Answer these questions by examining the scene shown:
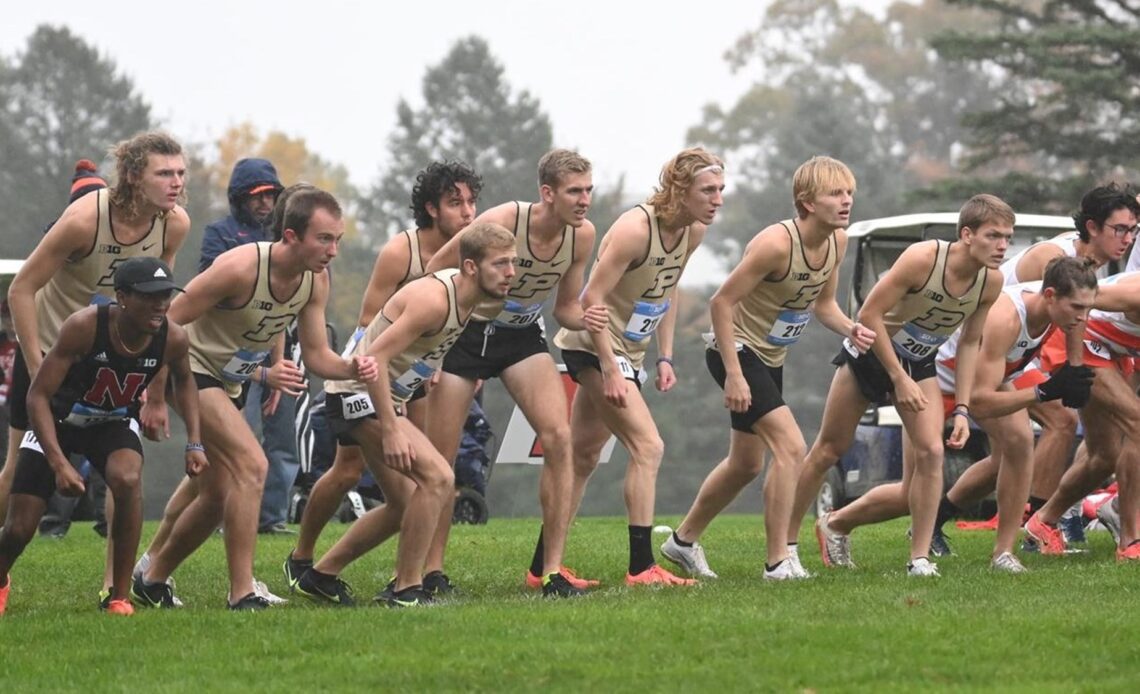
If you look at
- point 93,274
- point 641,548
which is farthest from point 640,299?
point 93,274

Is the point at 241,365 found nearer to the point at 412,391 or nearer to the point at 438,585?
the point at 412,391

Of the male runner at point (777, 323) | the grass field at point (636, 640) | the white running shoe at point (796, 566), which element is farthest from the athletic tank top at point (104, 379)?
the white running shoe at point (796, 566)

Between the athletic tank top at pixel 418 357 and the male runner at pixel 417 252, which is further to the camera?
the male runner at pixel 417 252

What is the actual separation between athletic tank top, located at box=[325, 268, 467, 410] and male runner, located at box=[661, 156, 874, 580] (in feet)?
5.20

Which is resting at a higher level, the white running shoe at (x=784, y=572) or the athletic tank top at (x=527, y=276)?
the athletic tank top at (x=527, y=276)

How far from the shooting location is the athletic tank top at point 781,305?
11.1 meters

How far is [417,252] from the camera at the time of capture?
36.3 feet

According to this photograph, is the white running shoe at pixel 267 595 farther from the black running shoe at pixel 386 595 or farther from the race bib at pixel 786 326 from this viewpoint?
the race bib at pixel 786 326

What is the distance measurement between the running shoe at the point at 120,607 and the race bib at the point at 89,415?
85 centimetres

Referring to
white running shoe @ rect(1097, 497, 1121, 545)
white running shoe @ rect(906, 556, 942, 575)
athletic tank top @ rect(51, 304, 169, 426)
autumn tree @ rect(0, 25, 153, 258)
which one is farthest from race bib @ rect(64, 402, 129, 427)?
autumn tree @ rect(0, 25, 153, 258)

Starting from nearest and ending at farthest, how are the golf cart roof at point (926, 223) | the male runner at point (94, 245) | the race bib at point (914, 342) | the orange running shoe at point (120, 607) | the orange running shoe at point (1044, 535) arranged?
the orange running shoe at point (120, 607)
the male runner at point (94, 245)
the race bib at point (914, 342)
the orange running shoe at point (1044, 535)
the golf cart roof at point (926, 223)

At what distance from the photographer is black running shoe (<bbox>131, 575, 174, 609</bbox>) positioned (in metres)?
10.3

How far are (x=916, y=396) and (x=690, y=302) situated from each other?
52.5 metres

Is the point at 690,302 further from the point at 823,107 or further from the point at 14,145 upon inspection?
the point at 14,145
